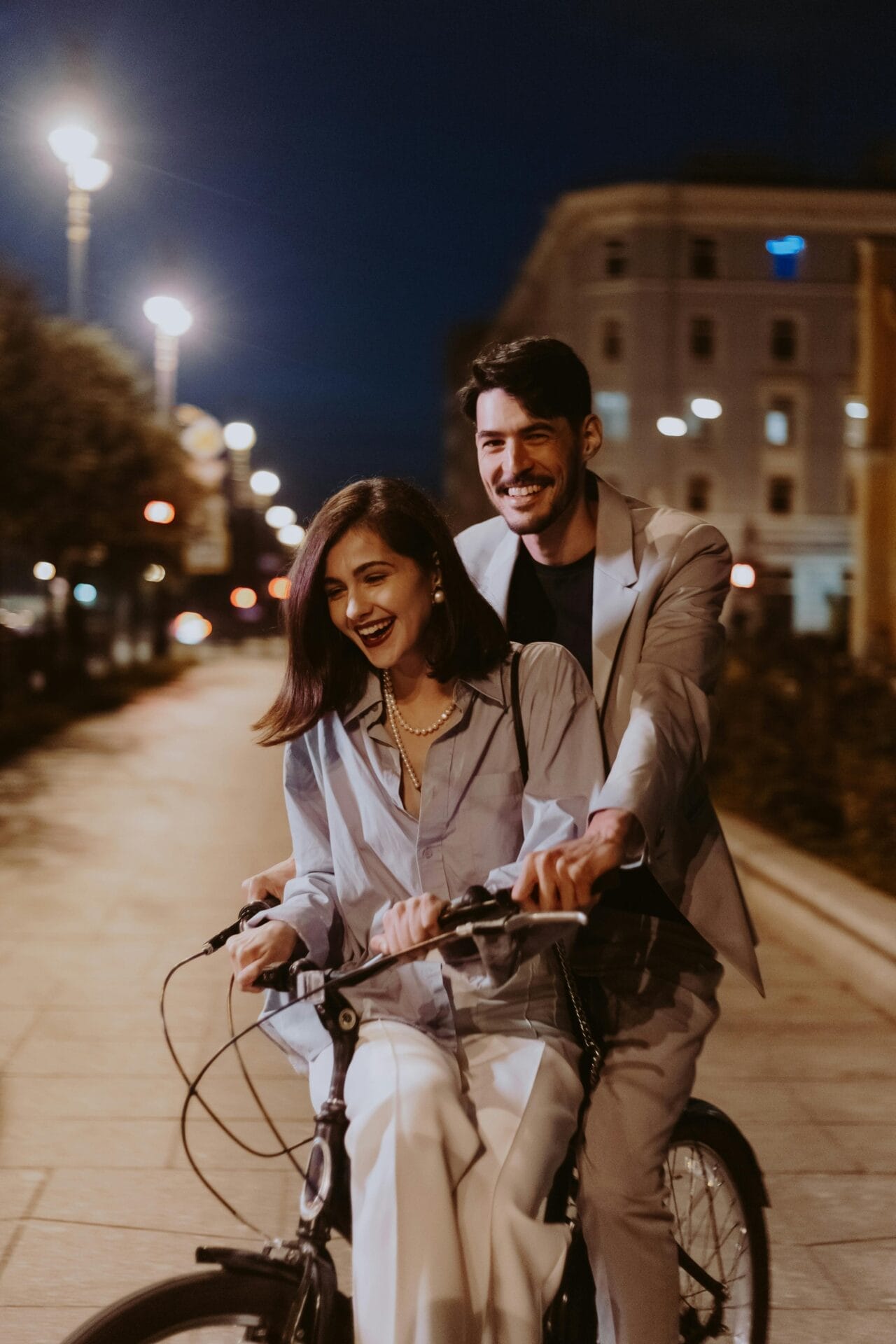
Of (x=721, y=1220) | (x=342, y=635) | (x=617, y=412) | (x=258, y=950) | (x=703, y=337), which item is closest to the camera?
(x=258, y=950)

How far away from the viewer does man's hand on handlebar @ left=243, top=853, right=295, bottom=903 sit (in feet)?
9.34

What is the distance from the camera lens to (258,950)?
256 cm

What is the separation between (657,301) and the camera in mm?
59625

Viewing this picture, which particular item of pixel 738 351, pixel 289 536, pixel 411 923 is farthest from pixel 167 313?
pixel 289 536

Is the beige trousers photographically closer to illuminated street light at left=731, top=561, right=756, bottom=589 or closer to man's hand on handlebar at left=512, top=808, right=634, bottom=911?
Answer: man's hand on handlebar at left=512, top=808, right=634, bottom=911

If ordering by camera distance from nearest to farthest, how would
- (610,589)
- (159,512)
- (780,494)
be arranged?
1. (610,589)
2. (159,512)
3. (780,494)

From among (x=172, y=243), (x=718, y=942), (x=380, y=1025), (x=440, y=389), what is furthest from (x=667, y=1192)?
(x=440, y=389)

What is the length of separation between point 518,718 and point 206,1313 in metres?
1.02

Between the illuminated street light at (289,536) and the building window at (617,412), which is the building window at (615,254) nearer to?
the building window at (617,412)

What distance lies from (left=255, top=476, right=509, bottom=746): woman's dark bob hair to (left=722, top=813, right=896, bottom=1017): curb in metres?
4.81

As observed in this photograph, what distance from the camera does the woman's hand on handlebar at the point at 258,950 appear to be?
2.53 meters

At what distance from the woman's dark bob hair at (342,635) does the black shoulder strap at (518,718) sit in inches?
1.4

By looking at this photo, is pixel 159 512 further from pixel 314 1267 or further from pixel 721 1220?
pixel 314 1267

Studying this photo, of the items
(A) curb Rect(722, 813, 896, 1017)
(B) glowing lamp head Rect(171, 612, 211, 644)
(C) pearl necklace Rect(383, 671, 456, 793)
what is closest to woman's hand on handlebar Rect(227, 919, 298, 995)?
(C) pearl necklace Rect(383, 671, 456, 793)
